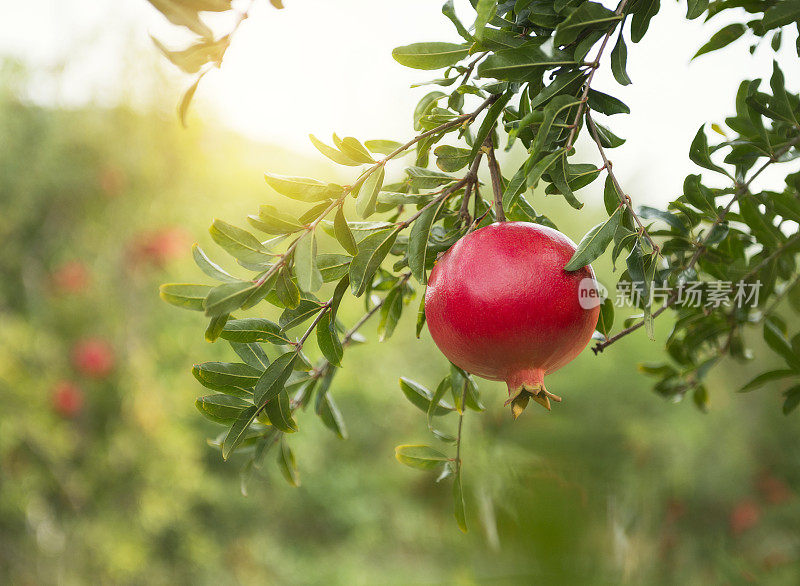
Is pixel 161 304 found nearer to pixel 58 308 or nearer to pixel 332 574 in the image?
pixel 58 308

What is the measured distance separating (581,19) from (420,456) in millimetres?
268

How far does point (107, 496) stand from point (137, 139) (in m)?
1.27

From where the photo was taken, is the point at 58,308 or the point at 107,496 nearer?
the point at 107,496

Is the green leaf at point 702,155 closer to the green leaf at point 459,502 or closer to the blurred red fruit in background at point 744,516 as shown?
the green leaf at point 459,502

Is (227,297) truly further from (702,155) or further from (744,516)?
(744,516)

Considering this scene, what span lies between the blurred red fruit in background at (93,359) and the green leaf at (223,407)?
2.08 metres

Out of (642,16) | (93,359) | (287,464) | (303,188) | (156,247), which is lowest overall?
(93,359)

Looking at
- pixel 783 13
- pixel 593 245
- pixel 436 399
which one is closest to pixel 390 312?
pixel 436 399

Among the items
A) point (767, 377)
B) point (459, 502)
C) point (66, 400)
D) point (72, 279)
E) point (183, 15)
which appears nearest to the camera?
point (183, 15)

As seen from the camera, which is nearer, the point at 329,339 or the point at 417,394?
the point at 329,339

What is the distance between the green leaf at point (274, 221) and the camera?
0.31m

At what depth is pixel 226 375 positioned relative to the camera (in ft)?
1.09

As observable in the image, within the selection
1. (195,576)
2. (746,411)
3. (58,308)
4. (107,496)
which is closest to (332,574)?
(195,576)

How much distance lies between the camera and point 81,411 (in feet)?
7.29
